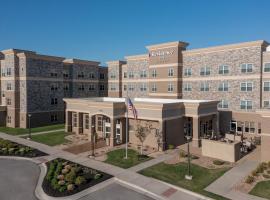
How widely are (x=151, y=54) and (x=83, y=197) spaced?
109 ft

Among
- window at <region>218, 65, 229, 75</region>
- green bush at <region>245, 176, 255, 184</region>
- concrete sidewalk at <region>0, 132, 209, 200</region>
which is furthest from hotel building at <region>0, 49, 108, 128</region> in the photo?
green bush at <region>245, 176, 255, 184</region>

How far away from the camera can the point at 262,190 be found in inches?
704

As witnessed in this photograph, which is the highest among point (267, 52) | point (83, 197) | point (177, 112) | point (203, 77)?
point (267, 52)

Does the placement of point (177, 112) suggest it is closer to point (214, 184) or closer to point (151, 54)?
point (214, 184)

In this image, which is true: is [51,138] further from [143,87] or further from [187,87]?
[187,87]

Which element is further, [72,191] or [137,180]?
[137,180]

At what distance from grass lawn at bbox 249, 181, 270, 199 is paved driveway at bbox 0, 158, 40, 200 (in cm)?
1674

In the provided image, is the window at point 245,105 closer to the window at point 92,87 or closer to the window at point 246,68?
the window at point 246,68

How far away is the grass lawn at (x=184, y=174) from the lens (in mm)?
18406

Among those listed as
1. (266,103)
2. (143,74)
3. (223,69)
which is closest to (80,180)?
(223,69)

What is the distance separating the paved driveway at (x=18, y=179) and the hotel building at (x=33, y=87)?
19.7 m

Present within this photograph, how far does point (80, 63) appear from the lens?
173 feet

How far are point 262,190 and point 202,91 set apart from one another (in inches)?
941

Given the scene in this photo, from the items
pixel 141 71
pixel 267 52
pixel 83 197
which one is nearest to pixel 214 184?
pixel 83 197
